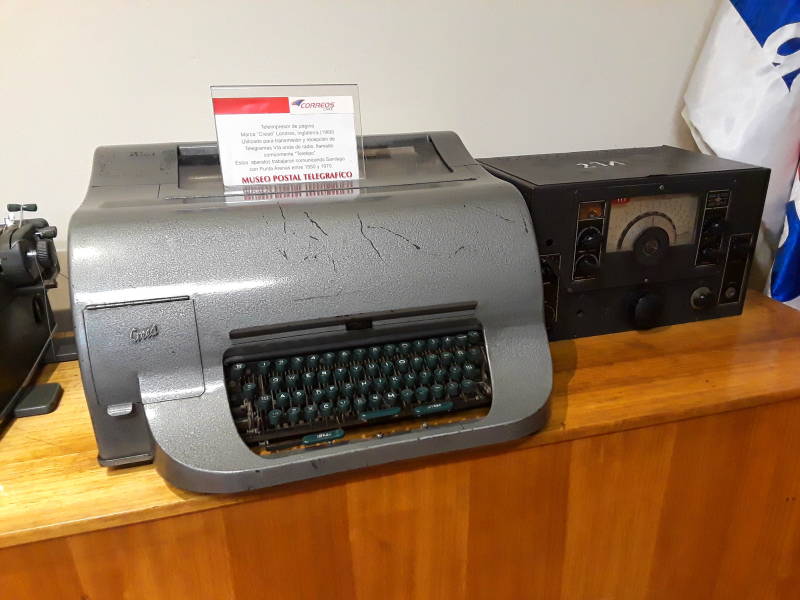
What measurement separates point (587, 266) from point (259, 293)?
0.52 m

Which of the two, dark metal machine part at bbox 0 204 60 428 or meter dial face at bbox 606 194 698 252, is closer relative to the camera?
dark metal machine part at bbox 0 204 60 428

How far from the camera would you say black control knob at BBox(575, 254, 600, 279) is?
95cm

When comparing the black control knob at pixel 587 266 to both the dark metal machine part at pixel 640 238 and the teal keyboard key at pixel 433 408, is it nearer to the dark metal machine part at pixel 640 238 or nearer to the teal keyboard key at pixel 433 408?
the dark metal machine part at pixel 640 238

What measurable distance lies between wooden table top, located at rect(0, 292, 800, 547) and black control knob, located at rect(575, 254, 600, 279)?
12 centimetres

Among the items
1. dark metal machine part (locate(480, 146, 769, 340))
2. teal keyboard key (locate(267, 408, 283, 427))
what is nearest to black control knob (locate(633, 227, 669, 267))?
dark metal machine part (locate(480, 146, 769, 340))

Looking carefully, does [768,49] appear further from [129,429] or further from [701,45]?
[129,429]

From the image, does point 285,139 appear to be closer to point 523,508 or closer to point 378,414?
point 378,414

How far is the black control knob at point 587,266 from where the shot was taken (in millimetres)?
949

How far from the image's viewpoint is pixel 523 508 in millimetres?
824

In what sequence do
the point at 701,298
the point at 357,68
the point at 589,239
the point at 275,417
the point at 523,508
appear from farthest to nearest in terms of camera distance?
the point at 357,68
the point at 701,298
the point at 589,239
the point at 523,508
the point at 275,417

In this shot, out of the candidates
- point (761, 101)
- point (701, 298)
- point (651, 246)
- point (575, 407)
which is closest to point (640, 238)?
point (651, 246)

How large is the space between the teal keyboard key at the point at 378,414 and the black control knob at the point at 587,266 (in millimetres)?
398

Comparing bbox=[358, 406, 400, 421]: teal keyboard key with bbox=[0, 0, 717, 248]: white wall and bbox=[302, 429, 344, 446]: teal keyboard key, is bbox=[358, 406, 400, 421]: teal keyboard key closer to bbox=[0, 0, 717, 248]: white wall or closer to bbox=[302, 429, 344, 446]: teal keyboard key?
bbox=[302, 429, 344, 446]: teal keyboard key

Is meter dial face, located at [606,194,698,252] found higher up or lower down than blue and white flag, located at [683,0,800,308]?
lower down
